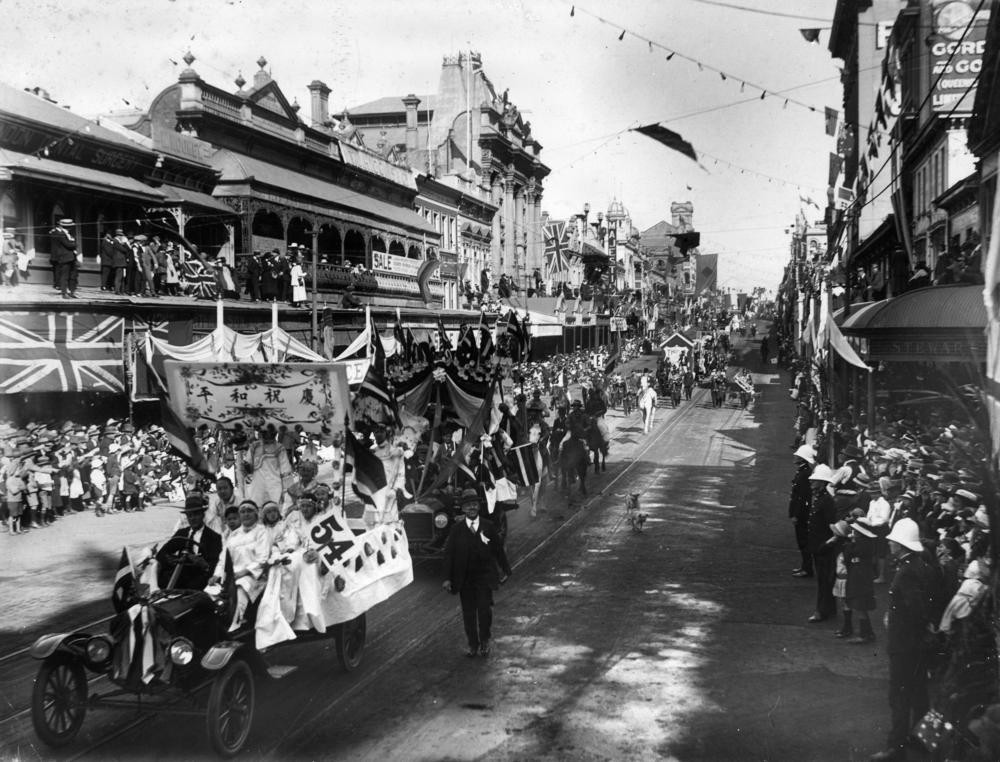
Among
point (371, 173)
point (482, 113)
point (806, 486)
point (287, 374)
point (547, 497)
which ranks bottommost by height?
point (547, 497)

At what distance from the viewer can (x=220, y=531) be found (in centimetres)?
970

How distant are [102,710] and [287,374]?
199 inches

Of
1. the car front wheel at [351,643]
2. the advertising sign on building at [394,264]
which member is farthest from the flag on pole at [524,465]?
Answer: the advertising sign on building at [394,264]

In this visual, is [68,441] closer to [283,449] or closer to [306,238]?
[283,449]

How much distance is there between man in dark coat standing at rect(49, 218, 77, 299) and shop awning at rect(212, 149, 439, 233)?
9435 mm

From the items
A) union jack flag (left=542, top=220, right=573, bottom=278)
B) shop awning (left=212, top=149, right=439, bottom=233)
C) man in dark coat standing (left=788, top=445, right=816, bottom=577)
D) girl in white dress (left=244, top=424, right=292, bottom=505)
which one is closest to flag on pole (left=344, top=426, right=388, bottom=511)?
girl in white dress (left=244, top=424, right=292, bottom=505)

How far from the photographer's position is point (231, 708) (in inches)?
291

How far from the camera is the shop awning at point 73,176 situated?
19531 mm

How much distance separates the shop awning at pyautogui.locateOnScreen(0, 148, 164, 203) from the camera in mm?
19531

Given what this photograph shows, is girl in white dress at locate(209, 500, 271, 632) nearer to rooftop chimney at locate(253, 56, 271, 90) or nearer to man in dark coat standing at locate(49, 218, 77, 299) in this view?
man in dark coat standing at locate(49, 218, 77, 299)

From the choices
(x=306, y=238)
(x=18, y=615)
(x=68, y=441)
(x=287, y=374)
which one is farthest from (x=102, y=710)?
(x=306, y=238)

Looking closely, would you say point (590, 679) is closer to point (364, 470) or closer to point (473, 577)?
point (473, 577)

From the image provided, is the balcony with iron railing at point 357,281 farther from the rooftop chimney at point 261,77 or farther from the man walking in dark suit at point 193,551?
the man walking in dark suit at point 193,551

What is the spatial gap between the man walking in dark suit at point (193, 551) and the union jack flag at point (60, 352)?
31.1 feet
